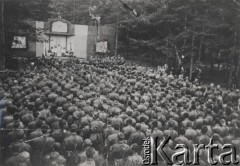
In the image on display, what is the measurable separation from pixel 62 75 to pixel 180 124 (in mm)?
4255

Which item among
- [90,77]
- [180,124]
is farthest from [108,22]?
[180,124]

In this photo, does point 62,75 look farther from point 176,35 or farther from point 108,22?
point 108,22

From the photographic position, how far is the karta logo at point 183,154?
4.68 metres

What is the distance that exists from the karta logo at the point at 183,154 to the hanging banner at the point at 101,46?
13.8 m

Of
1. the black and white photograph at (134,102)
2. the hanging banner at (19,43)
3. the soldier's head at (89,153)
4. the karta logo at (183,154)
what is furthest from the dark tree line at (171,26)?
the soldier's head at (89,153)

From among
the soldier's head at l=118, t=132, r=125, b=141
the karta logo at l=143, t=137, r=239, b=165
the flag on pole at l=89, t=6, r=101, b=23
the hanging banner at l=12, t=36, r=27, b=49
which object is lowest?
the karta logo at l=143, t=137, r=239, b=165

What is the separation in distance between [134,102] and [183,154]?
2256 millimetres

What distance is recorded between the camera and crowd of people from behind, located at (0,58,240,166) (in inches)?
193

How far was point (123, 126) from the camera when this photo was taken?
5.79 m

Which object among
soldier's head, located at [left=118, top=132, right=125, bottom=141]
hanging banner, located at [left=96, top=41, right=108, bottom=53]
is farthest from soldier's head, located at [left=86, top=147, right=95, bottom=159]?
hanging banner, located at [left=96, top=41, right=108, bottom=53]

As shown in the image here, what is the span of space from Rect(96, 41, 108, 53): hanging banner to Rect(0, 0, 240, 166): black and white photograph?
15.5 feet

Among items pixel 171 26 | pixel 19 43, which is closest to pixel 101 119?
pixel 19 43

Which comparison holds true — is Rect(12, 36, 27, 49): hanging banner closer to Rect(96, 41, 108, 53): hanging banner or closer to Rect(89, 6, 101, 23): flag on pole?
Rect(96, 41, 108, 53): hanging banner

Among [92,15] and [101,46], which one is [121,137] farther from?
[92,15]
